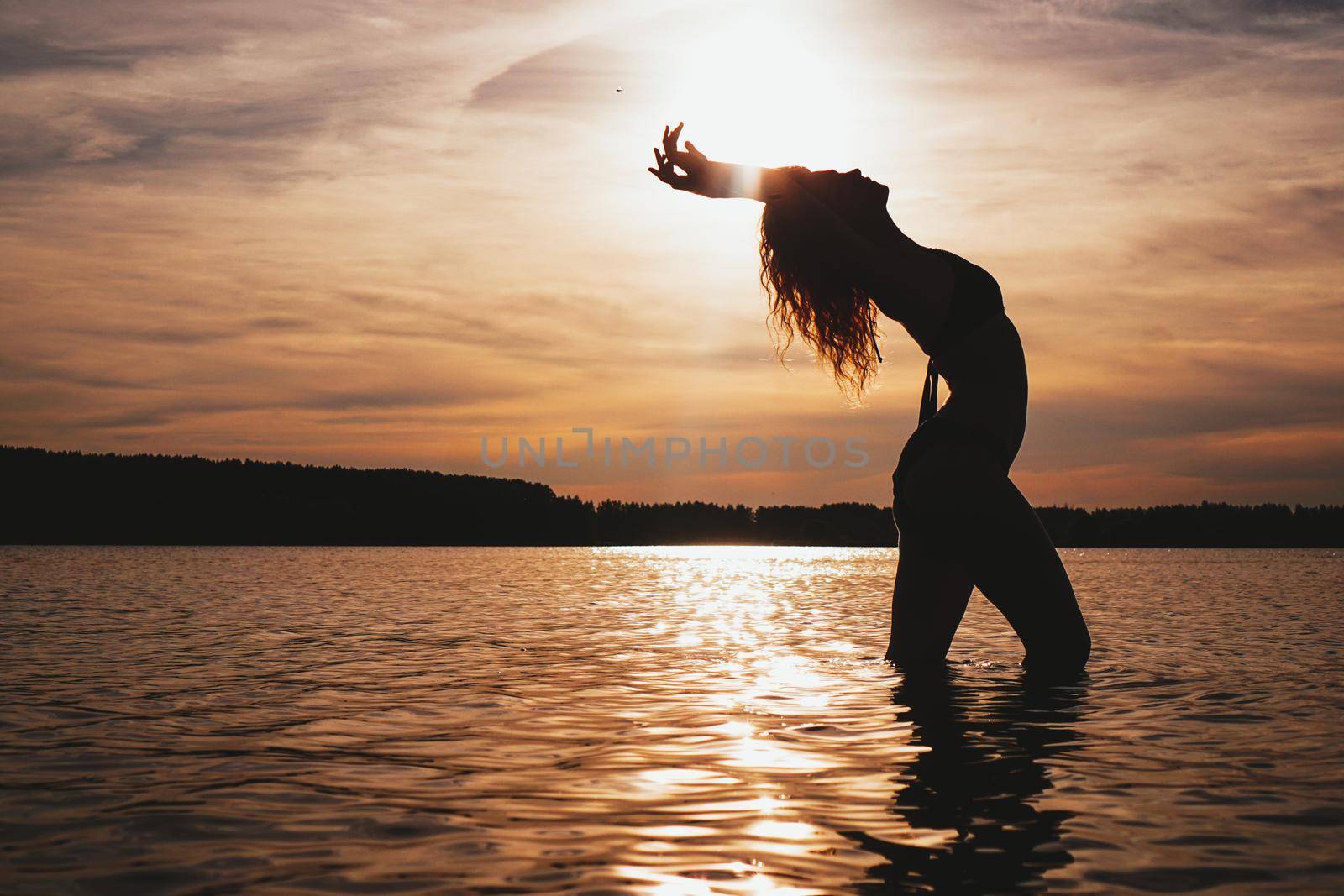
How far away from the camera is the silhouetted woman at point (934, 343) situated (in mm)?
4914

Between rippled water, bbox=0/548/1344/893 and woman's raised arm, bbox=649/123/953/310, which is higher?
woman's raised arm, bbox=649/123/953/310

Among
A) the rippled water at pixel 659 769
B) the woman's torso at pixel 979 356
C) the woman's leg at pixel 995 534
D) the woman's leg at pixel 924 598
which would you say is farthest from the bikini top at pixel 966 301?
the rippled water at pixel 659 769

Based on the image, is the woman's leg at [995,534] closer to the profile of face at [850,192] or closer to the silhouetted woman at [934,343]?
the silhouetted woman at [934,343]

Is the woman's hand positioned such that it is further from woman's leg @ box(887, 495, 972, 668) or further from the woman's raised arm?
woman's leg @ box(887, 495, 972, 668)

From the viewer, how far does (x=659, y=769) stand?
4.55 metres

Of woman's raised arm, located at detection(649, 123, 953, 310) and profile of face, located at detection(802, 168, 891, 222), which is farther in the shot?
profile of face, located at detection(802, 168, 891, 222)

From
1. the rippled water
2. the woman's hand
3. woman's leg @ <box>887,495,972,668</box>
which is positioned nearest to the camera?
the rippled water

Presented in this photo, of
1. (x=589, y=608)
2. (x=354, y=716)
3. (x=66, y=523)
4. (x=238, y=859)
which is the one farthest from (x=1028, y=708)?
(x=66, y=523)

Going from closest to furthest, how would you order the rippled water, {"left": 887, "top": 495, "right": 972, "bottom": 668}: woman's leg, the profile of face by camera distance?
the rippled water, the profile of face, {"left": 887, "top": 495, "right": 972, "bottom": 668}: woman's leg

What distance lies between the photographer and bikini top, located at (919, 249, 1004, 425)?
5.03 m

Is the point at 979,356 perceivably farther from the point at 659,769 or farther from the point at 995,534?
the point at 659,769

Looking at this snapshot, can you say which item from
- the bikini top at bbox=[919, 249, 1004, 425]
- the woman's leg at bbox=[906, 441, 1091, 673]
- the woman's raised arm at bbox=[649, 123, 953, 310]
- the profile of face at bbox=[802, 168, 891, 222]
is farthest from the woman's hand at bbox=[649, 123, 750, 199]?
the woman's leg at bbox=[906, 441, 1091, 673]

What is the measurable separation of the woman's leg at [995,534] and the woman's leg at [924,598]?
199mm

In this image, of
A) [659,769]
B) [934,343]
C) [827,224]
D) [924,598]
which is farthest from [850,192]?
[659,769]
